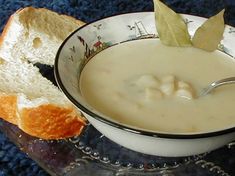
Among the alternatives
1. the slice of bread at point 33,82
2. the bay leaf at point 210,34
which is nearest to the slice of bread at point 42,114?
the slice of bread at point 33,82

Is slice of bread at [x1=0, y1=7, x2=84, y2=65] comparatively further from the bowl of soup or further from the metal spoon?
the metal spoon

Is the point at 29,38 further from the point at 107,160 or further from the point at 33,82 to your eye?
the point at 107,160

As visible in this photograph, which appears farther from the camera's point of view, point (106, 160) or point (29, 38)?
point (29, 38)

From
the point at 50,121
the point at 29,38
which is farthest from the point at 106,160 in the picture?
the point at 29,38

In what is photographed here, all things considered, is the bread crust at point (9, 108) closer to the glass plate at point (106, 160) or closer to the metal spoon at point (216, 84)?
the glass plate at point (106, 160)

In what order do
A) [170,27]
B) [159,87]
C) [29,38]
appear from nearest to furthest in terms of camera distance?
[159,87]
[170,27]
[29,38]

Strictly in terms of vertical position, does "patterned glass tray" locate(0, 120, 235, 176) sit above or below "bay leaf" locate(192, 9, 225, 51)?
below

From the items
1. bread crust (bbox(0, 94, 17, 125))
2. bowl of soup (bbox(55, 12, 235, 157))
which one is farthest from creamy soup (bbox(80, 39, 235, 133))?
bread crust (bbox(0, 94, 17, 125))
